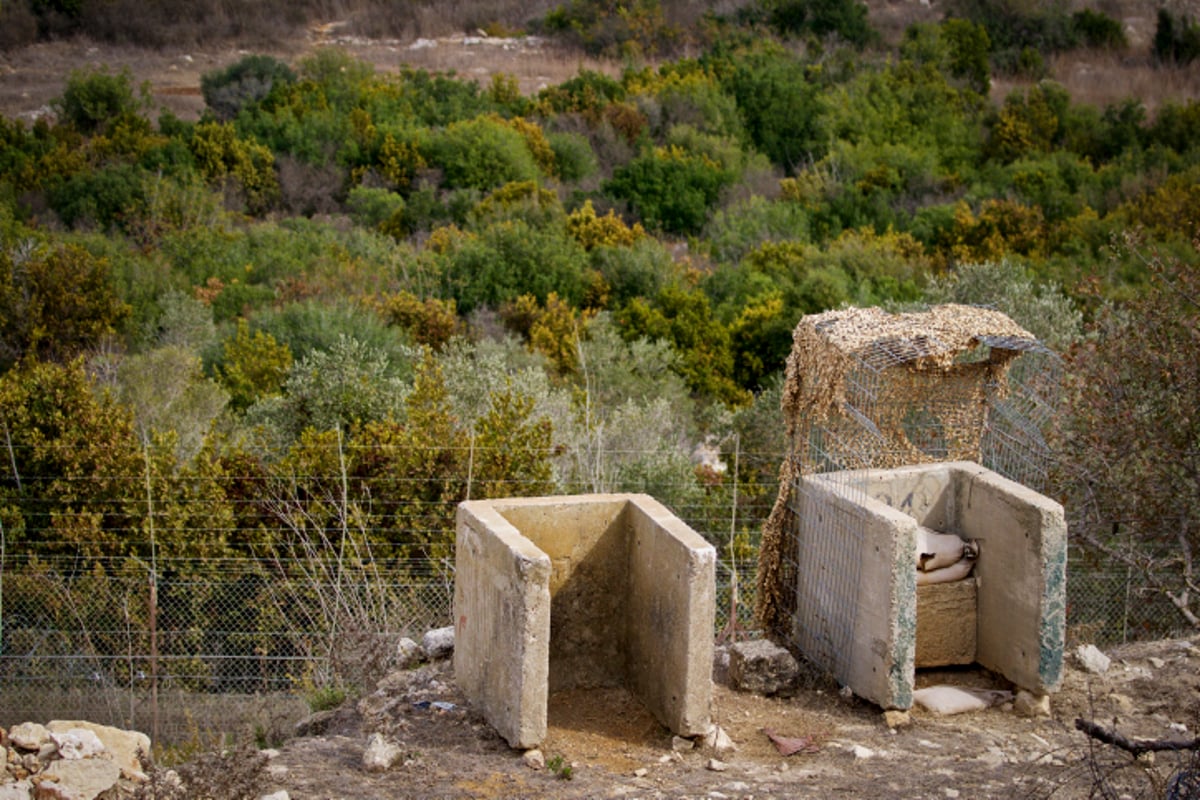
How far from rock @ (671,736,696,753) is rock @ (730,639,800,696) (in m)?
0.93

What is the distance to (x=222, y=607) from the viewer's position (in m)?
12.4

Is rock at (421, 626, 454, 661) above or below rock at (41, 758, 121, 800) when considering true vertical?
below

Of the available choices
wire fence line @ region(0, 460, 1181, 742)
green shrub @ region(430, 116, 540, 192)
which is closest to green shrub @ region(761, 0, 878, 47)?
green shrub @ region(430, 116, 540, 192)

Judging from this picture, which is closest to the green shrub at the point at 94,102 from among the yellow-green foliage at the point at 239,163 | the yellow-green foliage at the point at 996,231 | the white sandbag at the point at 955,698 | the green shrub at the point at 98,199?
the yellow-green foliage at the point at 239,163

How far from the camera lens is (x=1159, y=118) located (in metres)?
31.4

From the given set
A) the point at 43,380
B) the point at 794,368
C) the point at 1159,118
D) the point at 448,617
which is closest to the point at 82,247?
the point at 43,380

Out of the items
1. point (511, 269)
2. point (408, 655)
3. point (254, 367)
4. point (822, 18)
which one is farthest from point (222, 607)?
point (822, 18)

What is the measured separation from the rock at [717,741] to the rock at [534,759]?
0.85 meters

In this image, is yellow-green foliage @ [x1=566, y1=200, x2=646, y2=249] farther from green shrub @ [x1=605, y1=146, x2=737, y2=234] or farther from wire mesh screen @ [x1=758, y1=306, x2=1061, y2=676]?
wire mesh screen @ [x1=758, y1=306, x2=1061, y2=676]

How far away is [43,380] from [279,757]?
8.08 m

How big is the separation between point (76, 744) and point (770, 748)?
11.3 ft

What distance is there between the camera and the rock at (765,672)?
26.5ft

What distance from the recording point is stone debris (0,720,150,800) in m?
6.74

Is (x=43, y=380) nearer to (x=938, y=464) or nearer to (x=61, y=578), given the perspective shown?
(x=61, y=578)
